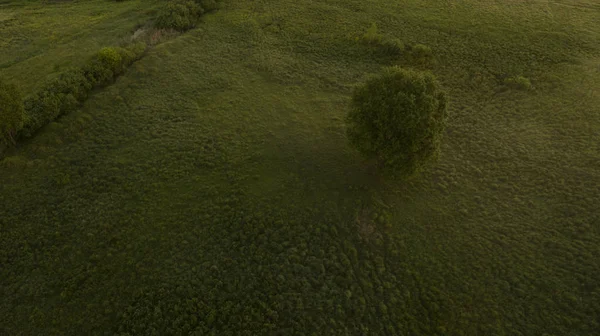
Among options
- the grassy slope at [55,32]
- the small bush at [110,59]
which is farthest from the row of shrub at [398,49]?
the grassy slope at [55,32]

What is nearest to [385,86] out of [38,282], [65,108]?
[38,282]

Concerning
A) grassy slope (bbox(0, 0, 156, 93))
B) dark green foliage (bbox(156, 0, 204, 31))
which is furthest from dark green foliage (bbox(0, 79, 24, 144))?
dark green foliage (bbox(156, 0, 204, 31))

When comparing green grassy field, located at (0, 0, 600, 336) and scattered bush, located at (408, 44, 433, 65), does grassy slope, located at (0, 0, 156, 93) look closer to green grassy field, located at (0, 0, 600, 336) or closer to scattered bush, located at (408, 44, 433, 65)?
green grassy field, located at (0, 0, 600, 336)

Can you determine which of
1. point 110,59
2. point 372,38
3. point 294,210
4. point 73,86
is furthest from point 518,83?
point 73,86

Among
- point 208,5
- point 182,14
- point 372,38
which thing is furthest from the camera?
point 208,5

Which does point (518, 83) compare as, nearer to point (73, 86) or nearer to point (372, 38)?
point (372, 38)

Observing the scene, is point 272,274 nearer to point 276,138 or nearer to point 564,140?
point 276,138

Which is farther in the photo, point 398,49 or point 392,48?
point 392,48
